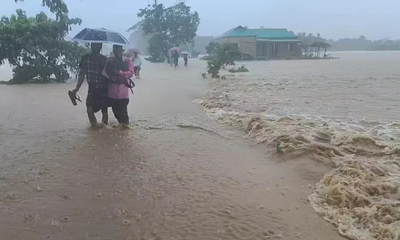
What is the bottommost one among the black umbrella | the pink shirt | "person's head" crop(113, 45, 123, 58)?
the pink shirt

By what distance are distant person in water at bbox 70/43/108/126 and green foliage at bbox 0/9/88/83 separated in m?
11.8

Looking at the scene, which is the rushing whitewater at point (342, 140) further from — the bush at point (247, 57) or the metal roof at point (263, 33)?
the metal roof at point (263, 33)

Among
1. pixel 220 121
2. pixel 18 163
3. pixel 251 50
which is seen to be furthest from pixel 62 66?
pixel 251 50

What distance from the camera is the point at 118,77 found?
6.12m

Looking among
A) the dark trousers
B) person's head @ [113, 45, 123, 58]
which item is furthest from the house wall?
person's head @ [113, 45, 123, 58]

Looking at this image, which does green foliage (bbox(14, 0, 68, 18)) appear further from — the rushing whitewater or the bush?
the bush

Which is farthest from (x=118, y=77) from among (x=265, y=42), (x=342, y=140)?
(x=265, y=42)

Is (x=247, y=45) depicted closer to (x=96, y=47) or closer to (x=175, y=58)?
(x=175, y=58)

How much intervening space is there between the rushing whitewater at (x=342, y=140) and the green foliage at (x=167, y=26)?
3346cm

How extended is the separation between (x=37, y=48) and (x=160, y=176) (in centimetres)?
1500

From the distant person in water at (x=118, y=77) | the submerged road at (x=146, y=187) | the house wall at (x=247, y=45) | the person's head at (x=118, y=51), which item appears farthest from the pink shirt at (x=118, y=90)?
the house wall at (x=247, y=45)

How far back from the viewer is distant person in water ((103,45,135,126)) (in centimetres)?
609

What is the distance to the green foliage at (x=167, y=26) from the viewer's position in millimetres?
44719

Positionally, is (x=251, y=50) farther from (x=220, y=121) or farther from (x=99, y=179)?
(x=99, y=179)
